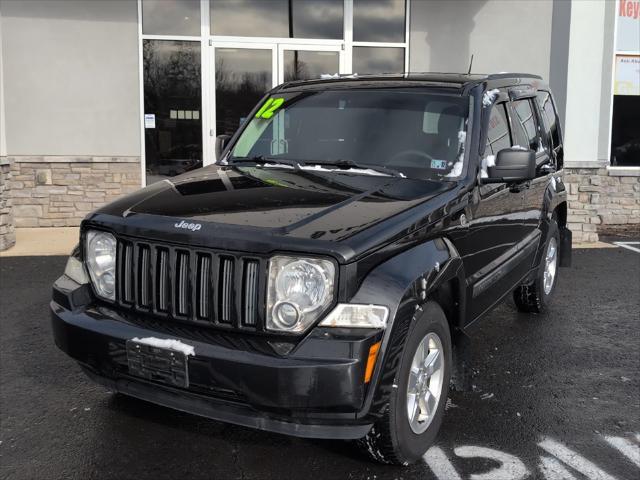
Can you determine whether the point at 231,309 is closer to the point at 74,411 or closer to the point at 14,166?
the point at 74,411

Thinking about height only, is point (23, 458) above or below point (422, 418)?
below

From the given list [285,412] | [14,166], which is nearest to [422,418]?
[285,412]

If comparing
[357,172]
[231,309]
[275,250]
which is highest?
[357,172]

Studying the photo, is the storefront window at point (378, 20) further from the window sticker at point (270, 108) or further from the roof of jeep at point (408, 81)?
the window sticker at point (270, 108)

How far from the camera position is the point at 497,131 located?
4.39 metres

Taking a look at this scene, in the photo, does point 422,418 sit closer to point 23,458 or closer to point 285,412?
point 285,412

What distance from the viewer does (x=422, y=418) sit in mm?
3260

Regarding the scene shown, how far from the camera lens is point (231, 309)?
281cm

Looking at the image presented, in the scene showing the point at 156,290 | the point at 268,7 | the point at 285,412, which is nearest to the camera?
the point at 285,412

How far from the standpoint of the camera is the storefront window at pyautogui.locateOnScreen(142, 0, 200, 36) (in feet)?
33.4

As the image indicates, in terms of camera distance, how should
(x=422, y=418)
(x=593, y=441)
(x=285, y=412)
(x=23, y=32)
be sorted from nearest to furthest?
1. (x=285, y=412)
2. (x=422, y=418)
3. (x=593, y=441)
4. (x=23, y=32)

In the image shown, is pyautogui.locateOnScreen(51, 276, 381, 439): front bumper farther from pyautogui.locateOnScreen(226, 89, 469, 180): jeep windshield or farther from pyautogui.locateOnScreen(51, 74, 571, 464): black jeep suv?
pyautogui.locateOnScreen(226, 89, 469, 180): jeep windshield

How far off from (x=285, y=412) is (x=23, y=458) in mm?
1480

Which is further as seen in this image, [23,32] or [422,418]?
[23,32]
